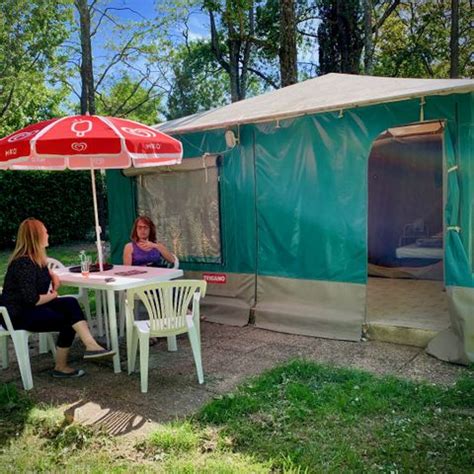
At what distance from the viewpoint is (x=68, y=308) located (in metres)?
3.79

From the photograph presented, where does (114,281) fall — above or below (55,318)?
above

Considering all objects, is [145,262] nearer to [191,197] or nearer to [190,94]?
[191,197]

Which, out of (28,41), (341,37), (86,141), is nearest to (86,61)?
(28,41)

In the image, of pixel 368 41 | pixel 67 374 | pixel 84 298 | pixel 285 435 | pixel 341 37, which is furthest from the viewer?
pixel 341 37

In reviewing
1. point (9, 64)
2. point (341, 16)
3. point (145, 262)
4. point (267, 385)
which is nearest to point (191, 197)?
point (145, 262)

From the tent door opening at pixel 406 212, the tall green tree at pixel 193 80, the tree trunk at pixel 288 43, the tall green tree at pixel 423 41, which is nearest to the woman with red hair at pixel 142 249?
the tent door opening at pixel 406 212

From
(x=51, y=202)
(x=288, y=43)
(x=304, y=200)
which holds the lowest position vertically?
(x=51, y=202)

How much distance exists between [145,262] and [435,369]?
2.86 m

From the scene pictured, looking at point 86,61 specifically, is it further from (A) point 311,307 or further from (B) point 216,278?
(A) point 311,307

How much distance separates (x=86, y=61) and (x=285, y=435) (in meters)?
12.6

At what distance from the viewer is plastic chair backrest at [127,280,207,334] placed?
3.55 metres

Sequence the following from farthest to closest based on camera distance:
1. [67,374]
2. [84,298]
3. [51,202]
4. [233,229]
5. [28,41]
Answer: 1. [28,41]
2. [51,202]
3. [233,229]
4. [84,298]
5. [67,374]

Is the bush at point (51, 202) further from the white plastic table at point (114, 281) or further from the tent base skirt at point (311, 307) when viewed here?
the tent base skirt at point (311, 307)

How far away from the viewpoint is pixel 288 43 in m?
8.87
